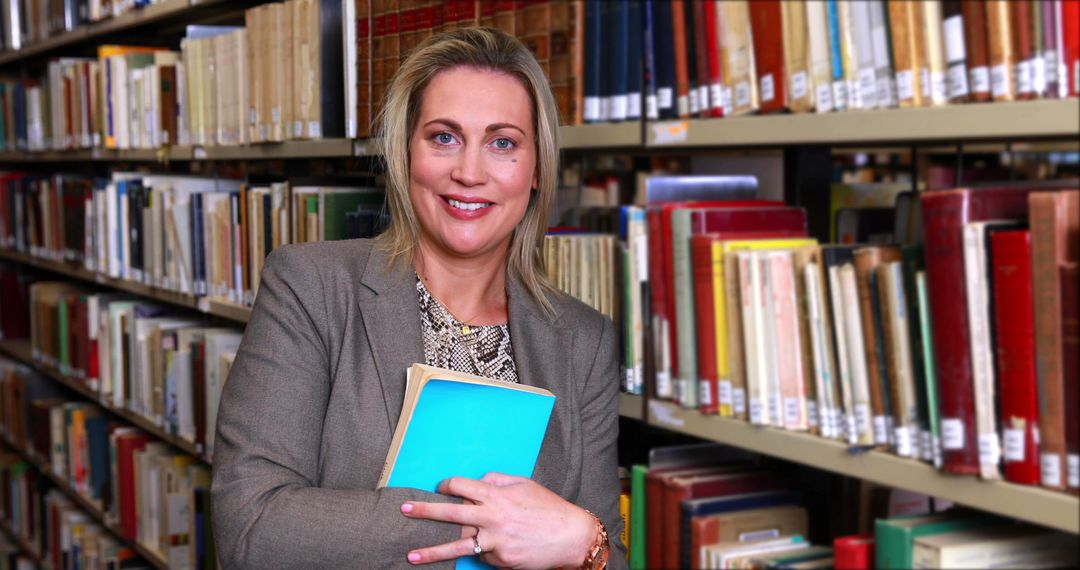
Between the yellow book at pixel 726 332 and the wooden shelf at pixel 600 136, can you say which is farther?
the wooden shelf at pixel 600 136

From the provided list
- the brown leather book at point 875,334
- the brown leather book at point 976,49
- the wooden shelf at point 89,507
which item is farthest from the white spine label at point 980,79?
the wooden shelf at point 89,507

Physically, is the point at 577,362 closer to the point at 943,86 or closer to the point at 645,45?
the point at 645,45

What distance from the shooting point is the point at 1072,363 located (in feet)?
3.81

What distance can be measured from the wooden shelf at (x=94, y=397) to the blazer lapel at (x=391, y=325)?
170cm

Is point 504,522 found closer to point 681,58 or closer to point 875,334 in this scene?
point 875,334

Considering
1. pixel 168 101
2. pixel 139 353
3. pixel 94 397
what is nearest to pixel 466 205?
pixel 168 101

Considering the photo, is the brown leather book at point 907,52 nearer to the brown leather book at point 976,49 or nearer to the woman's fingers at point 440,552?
the brown leather book at point 976,49

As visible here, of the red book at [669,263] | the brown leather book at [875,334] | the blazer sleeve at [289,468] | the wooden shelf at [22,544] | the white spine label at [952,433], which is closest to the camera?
the white spine label at [952,433]

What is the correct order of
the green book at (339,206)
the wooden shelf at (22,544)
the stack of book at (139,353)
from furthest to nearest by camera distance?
the wooden shelf at (22,544) < the stack of book at (139,353) < the green book at (339,206)

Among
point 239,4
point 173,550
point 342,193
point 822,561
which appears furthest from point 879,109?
point 173,550

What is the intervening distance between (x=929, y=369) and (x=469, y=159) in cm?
77

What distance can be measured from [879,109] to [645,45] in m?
0.51

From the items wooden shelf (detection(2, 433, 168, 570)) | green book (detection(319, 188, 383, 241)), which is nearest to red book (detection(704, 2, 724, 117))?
green book (detection(319, 188, 383, 241))

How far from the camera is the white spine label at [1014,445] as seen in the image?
1214 millimetres
